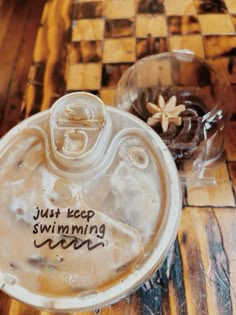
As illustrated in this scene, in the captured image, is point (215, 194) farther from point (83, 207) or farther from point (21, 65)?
point (21, 65)

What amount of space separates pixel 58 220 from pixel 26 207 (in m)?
0.05

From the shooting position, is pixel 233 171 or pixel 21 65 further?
pixel 21 65

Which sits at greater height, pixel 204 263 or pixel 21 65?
pixel 21 65

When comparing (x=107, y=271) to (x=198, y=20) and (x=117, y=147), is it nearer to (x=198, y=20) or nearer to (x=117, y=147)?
(x=117, y=147)

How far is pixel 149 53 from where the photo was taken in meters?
0.85

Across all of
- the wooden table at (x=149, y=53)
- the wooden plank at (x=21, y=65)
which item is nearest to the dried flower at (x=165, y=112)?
the wooden table at (x=149, y=53)

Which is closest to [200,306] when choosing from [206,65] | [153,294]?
[153,294]

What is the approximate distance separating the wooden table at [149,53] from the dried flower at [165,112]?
9 centimetres

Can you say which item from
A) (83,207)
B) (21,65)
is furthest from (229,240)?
(21,65)

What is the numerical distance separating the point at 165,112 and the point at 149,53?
182 mm

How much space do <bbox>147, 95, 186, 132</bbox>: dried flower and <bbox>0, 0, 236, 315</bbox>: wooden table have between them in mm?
91

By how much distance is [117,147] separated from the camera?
0.57 metres

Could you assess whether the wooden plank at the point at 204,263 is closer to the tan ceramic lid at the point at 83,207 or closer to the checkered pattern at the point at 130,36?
the tan ceramic lid at the point at 83,207

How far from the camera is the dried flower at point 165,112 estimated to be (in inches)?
28.0
